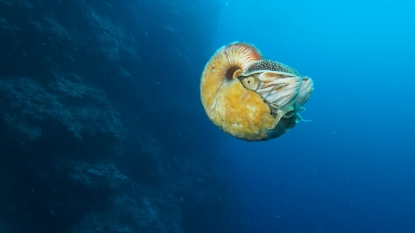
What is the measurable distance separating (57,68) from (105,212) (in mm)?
5645

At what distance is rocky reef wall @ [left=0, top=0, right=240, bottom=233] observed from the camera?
767cm

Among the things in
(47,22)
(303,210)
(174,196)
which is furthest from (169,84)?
(303,210)

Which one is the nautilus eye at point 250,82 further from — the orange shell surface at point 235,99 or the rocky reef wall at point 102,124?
the rocky reef wall at point 102,124

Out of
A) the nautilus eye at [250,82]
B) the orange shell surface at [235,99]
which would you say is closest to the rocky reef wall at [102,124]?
the orange shell surface at [235,99]

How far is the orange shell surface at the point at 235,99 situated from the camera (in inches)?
58.9

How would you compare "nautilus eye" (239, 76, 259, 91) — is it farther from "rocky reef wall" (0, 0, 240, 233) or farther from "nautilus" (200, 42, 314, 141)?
"rocky reef wall" (0, 0, 240, 233)

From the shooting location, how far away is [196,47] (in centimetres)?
2133

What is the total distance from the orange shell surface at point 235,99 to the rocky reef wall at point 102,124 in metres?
7.85

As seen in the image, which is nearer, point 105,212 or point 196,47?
point 105,212

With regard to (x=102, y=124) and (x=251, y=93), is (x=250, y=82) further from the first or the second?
(x=102, y=124)

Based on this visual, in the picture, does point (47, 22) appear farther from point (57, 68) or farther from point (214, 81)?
point (214, 81)

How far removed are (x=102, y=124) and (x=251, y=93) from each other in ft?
31.3

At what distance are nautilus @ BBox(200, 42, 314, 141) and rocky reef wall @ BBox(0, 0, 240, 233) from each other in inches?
311

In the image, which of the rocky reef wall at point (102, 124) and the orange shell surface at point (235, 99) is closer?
the orange shell surface at point (235, 99)
